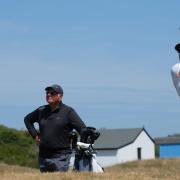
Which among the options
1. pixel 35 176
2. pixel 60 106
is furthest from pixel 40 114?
pixel 35 176

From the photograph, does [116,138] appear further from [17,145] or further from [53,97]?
[53,97]

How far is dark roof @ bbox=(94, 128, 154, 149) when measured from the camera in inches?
3157

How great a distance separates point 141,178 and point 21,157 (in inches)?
1486

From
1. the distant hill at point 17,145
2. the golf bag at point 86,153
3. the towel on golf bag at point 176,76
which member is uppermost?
the distant hill at point 17,145

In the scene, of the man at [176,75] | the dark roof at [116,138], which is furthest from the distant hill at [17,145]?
the man at [176,75]

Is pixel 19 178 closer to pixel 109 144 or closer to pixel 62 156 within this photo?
pixel 62 156

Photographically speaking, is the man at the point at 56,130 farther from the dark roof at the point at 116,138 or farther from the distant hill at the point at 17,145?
the dark roof at the point at 116,138

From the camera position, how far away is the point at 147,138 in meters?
84.4

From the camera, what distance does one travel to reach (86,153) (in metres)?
10.6

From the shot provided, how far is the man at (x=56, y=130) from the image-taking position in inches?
419

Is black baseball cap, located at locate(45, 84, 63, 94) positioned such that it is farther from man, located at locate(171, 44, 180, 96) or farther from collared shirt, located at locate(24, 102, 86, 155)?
man, located at locate(171, 44, 180, 96)

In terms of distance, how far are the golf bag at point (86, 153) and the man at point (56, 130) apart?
120mm

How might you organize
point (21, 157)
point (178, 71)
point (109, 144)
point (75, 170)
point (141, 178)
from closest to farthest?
point (178, 71)
point (141, 178)
point (75, 170)
point (21, 157)
point (109, 144)

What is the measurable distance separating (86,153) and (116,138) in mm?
72684
